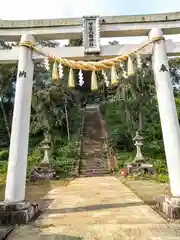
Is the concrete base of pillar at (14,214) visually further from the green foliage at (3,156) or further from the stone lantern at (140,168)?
the green foliage at (3,156)

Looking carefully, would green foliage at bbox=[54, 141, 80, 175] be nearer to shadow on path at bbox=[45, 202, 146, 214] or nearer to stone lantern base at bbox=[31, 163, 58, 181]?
stone lantern base at bbox=[31, 163, 58, 181]

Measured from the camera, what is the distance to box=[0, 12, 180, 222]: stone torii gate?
18.4 feet

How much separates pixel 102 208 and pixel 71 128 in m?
18.6

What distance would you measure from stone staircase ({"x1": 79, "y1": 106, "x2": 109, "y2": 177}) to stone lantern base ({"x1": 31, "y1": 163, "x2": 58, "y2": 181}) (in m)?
1.80

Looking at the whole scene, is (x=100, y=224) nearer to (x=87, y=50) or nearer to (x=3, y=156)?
(x=87, y=50)

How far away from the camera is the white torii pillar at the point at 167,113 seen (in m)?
5.41

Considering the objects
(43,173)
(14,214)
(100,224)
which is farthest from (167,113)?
(43,173)

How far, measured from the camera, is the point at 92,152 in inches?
749

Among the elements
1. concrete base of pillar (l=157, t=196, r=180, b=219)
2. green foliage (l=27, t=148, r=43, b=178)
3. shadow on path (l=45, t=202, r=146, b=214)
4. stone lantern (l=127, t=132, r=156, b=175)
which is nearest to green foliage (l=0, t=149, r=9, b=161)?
green foliage (l=27, t=148, r=43, b=178)

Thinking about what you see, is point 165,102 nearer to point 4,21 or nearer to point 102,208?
point 102,208

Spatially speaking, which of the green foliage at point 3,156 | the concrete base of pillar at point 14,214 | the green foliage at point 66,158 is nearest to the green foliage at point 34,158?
the green foliage at point 66,158

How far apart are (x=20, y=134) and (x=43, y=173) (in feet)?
28.9

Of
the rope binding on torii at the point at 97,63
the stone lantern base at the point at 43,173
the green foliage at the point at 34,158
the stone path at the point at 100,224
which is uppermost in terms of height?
the rope binding on torii at the point at 97,63

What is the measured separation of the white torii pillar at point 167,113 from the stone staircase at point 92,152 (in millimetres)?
9802
